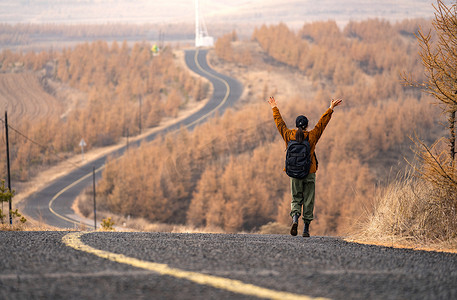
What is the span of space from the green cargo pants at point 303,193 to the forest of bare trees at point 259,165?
21292 mm

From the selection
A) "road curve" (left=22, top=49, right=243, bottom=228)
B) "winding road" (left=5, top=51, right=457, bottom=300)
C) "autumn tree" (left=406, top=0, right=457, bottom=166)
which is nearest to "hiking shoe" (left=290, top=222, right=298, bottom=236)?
"winding road" (left=5, top=51, right=457, bottom=300)

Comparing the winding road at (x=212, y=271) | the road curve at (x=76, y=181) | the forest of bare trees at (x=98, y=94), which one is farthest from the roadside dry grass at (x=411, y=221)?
the forest of bare trees at (x=98, y=94)

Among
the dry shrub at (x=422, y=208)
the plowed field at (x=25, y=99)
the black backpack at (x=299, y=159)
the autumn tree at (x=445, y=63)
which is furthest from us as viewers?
the plowed field at (x=25, y=99)

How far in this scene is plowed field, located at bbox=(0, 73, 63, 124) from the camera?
3344 inches

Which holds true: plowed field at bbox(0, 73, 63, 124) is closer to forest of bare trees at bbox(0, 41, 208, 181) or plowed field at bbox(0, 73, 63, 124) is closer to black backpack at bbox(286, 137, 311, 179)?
forest of bare trees at bbox(0, 41, 208, 181)

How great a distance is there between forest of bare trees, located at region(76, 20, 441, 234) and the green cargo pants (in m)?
21.3

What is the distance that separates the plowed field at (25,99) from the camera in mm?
84938

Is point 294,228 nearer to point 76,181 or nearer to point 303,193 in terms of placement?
point 303,193

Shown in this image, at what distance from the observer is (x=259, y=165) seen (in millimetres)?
48188

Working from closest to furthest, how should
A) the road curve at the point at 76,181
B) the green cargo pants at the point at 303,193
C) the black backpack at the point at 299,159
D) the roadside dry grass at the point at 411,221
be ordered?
the roadside dry grass at the point at 411,221 < the black backpack at the point at 299,159 < the green cargo pants at the point at 303,193 < the road curve at the point at 76,181

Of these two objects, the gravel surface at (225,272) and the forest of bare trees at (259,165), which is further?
the forest of bare trees at (259,165)

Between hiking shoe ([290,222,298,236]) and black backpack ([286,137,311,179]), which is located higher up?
black backpack ([286,137,311,179])

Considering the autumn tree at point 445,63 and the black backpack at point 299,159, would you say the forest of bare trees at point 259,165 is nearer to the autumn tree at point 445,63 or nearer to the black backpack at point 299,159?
the autumn tree at point 445,63

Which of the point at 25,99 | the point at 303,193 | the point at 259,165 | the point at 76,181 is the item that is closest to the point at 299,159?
the point at 303,193
